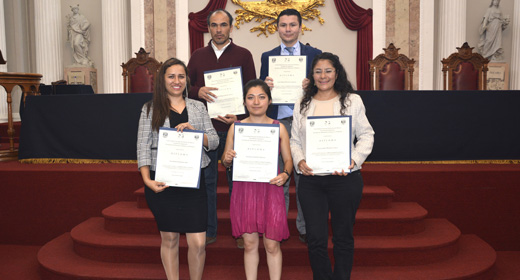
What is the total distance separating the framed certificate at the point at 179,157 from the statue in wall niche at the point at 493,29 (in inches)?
357

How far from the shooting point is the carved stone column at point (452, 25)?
31.1 feet

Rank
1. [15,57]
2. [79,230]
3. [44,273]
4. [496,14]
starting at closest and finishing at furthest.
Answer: [44,273]
[79,230]
[496,14]
[15,57]

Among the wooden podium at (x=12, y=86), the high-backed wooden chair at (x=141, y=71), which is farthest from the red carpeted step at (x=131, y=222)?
the high-backed wooden chair at (x=141, y=71)

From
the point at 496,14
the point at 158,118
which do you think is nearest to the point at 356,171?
the point at 158,118

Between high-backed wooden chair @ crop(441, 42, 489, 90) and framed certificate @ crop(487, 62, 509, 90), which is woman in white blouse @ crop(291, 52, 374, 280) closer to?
high-backed wooden chair @ crop(441, 42, 489, 90)

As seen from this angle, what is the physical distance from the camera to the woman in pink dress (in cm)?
276

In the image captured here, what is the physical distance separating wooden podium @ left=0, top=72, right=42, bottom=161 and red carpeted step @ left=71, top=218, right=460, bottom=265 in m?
2.37

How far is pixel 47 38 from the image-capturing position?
10.5m

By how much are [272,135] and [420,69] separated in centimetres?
818

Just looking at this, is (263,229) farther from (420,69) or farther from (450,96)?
(420,69)

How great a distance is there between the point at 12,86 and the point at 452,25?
8.79 meters

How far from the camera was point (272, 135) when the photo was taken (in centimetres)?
268

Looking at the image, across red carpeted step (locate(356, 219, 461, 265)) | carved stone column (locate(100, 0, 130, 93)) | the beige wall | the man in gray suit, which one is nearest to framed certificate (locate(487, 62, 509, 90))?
the beige wall

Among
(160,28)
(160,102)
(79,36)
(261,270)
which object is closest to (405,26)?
(160,28)
